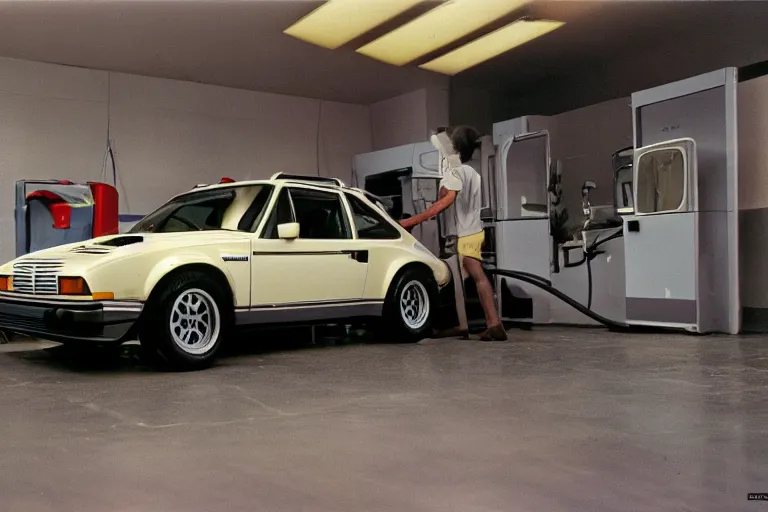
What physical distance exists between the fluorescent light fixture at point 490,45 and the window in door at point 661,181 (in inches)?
68.7

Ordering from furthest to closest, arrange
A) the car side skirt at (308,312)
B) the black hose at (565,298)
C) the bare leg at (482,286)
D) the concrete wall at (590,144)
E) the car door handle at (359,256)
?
the concrete wall at (590,144) < the black hose at (565,298) < the bare leg at (482,286) < the car door handle at (359,256) < the car side skirt at (308,312)

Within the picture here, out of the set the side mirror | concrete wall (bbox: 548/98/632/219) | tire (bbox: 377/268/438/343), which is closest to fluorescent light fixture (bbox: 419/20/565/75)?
concrete wall (bbox: 548/98/632/219)

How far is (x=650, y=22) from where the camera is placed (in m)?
7.13

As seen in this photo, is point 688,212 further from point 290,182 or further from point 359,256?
point 290,182

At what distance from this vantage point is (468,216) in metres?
5.83

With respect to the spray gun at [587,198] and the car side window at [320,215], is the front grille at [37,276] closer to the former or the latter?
the car side window at [320,215]

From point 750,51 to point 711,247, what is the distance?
7.91 ft

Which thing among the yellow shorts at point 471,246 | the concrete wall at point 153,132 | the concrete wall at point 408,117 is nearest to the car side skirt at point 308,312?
the yellow shorts at point 471,246

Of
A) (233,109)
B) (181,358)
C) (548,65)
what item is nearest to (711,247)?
(548,65)

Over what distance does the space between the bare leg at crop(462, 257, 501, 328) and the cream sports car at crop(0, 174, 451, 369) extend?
15.3 inches

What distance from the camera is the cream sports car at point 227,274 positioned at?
13.1 feet

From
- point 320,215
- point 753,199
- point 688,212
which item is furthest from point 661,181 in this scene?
point 320,215

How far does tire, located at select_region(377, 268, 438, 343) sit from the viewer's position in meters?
5.65

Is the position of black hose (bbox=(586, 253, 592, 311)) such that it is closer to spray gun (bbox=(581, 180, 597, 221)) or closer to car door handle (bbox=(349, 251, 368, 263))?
spray gun (bbox=(581, 180, 597, 221))
